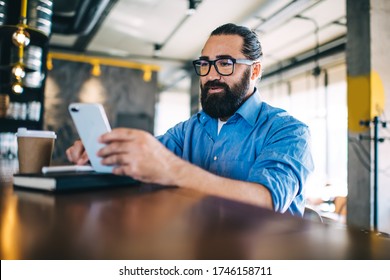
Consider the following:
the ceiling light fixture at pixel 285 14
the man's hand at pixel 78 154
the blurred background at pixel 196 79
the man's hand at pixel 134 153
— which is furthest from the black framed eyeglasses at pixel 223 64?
the ceiling light fixture at pixel 285 14

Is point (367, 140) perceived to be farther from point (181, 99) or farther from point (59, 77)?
point (181, 99)

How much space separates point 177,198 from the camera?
0.78 metres

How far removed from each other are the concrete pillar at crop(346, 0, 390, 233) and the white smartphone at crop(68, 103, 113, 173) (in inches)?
145

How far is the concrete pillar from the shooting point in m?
3.89

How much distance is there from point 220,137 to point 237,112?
0.15 m

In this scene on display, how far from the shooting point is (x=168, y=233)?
472 mm

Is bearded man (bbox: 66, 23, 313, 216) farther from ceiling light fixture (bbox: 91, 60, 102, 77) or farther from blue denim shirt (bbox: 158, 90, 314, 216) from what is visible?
ceiling light fixture (bbox: 91, 60, 102, 77)

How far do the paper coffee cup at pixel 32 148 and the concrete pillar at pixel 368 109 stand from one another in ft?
11.9

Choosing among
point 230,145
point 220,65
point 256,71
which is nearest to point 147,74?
point 256,71

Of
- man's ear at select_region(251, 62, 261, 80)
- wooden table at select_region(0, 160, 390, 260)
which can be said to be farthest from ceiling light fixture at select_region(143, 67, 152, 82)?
wooden table at select_region(0, 160, 390, 260)

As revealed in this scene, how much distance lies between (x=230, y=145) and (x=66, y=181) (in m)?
0.92
